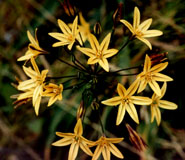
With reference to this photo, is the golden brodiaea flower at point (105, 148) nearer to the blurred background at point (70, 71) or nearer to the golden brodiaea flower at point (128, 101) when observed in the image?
the golden brodiaea flower at point (128, 101)

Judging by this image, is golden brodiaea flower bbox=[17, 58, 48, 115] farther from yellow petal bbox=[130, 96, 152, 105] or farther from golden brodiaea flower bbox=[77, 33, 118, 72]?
yellow petal bbox=[130, 96, 152, 105]

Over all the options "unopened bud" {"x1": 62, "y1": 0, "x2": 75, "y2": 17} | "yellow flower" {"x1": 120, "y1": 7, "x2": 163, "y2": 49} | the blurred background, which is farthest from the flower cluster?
the blurred background

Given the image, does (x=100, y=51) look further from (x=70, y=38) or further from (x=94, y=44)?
(x=70, y=38)

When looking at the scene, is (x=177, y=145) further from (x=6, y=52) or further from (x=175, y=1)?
(x=6, y=52)

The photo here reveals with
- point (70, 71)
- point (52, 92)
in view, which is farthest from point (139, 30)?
point (70, 71)

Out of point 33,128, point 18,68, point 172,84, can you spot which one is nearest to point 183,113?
point 172,84

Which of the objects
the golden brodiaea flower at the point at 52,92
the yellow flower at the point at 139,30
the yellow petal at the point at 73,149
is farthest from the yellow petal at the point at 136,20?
the yellow petal at the point at 73,149
